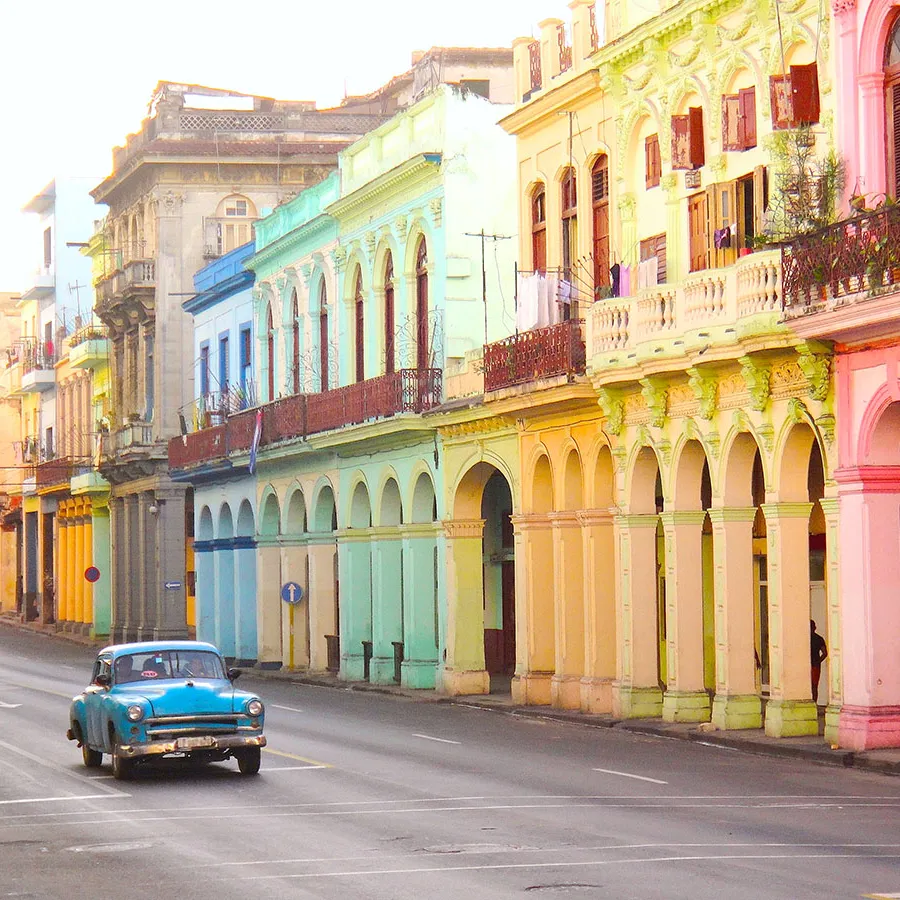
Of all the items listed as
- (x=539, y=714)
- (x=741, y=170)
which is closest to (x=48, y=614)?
(x=539, y=714)

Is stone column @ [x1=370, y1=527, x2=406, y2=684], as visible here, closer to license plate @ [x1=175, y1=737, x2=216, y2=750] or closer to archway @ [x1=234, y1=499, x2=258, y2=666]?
archway @ [x1=234, y1=499, x2=258, y2=666]

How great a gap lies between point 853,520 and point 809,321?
7.84 feet

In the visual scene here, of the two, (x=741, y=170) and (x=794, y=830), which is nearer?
(x=794, y=830)

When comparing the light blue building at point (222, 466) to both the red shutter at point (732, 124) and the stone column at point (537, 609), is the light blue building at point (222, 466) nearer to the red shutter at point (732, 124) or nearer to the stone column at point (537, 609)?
the stone column at point (537, 609)

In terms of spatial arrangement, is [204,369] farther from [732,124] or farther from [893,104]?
[893,104]

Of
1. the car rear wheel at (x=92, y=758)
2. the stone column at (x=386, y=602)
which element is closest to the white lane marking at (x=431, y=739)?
the car rear wheel at (x=92, y=758)

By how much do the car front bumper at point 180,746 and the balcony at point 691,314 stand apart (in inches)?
326

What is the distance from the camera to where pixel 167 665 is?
2267 cm

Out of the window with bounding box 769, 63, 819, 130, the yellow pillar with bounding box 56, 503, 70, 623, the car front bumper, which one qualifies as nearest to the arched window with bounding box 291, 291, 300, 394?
the window with bounding box 769, 63, 819, 130

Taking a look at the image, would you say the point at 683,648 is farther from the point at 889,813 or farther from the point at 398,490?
the point at 398,490

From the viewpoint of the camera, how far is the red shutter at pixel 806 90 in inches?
1013

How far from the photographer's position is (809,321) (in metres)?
24.0

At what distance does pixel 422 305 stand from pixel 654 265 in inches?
435

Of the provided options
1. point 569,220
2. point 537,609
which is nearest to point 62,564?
point 537,609
